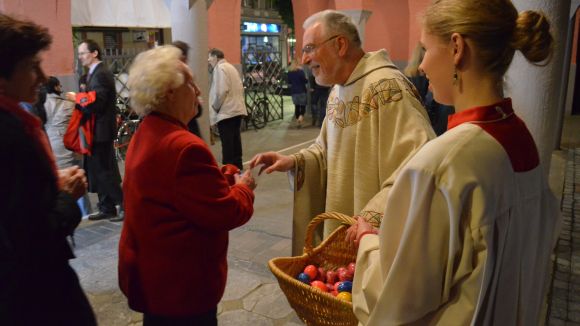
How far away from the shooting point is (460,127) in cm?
118

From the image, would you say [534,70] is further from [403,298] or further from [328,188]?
[403,298]

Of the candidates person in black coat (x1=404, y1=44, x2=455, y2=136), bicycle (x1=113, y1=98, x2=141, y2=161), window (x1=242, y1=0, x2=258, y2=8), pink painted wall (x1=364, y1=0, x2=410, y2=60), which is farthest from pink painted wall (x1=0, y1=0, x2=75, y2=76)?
window (x1=242, y1=0, x2=258, y2=8)

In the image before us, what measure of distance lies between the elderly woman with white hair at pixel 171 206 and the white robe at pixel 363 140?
65cm

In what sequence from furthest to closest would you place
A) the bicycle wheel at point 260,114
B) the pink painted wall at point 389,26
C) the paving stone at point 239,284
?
the pink painted wall at point 389,26 → the bicycle wheel at point 260,114 → the paving stone at point 239,284

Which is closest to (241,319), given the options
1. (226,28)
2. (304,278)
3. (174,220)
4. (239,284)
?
(239,284)

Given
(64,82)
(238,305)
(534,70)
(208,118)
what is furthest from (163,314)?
(64,82)

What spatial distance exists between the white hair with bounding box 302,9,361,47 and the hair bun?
1.25m

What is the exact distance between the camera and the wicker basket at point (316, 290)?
5.56 feet

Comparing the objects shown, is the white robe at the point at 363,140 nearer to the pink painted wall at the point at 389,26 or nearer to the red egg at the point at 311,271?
the red egg at the point at 311,271

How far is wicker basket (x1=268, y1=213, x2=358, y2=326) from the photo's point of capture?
1695 millimetres

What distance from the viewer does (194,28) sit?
647 centimetres

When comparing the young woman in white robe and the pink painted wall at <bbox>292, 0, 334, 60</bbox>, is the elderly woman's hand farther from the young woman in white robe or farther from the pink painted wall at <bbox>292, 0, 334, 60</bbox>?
the pink painted wall at <bbox>292, 0, 334, 60</bbox>

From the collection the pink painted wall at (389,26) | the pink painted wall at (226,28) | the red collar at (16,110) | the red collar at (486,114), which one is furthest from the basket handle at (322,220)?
the pink painted wall at (389,26)

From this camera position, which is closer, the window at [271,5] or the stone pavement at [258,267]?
the stone pavement at [258,267]
